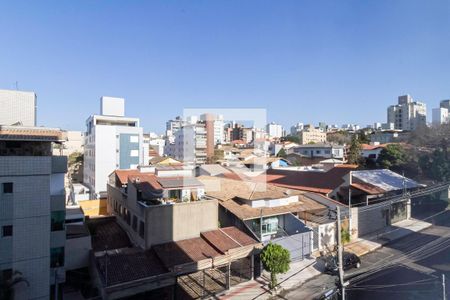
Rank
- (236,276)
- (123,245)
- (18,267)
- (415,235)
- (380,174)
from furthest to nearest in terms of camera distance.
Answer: (380,174), (415,235), (123,245), (236,276), (18,267)

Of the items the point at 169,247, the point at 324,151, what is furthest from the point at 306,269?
the point at 324,151

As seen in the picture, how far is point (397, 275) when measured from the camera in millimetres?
12609

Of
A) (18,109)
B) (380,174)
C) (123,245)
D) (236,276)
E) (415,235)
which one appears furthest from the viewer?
(380,174)

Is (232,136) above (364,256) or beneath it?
above

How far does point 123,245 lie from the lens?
1419 centimetres

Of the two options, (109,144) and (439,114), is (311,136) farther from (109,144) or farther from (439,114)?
(109,144)

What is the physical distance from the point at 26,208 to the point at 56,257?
8.73 ft

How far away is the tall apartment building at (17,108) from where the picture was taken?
1148 centimetres

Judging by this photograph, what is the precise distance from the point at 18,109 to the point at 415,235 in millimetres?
23060

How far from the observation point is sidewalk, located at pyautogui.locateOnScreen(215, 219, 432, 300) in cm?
1148

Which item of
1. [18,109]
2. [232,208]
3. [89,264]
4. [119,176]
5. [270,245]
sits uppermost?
[18,109]

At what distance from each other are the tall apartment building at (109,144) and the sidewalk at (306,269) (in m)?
21.1

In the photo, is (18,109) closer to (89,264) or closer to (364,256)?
(89,264)

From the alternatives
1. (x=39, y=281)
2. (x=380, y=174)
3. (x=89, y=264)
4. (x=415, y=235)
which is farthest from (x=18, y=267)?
(x=380, y=174)
